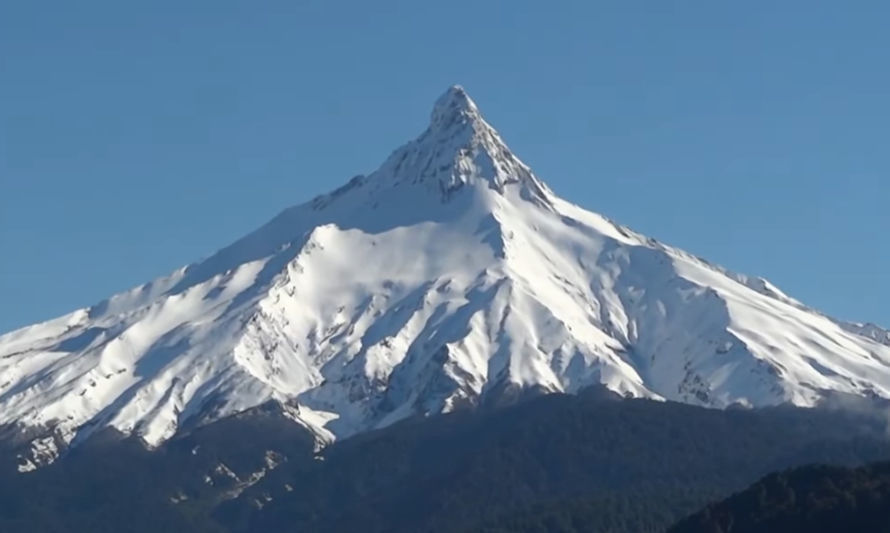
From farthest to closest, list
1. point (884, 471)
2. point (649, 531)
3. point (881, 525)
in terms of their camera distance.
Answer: point (649, 531), point (884, 471), point (881, 525)

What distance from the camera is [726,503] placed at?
14888 cm

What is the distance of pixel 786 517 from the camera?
143250 millimetres

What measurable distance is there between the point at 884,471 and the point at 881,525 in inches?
367

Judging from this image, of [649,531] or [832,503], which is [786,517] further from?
[649,531]

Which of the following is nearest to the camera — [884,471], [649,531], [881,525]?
[881,525]

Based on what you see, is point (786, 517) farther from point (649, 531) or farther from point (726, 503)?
point (649, 531)

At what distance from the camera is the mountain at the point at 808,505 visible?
461ft

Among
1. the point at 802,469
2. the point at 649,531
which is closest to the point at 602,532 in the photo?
the point at 649,531

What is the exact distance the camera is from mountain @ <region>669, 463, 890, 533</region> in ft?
461

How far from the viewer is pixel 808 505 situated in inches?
5650

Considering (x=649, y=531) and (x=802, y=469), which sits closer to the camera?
(x=802, y=469)

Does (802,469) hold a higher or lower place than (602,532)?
lower

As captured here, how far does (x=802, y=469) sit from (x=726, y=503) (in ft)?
14.7

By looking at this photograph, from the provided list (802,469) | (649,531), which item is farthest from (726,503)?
(649,531)
